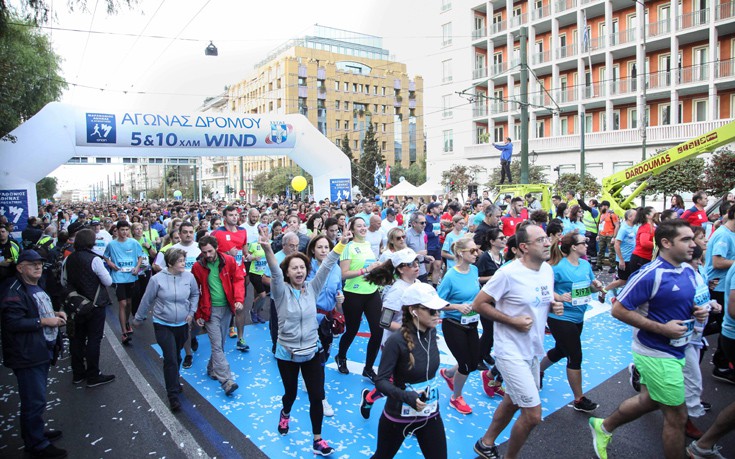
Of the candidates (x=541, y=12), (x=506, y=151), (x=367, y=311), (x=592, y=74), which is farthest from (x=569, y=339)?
(x=541, y=12)

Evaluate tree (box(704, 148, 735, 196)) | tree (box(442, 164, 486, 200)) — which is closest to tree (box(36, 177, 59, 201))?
tree (box(442, 164, 486, 200))

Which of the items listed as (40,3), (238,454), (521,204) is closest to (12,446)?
(238,454)

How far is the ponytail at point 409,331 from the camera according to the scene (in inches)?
128

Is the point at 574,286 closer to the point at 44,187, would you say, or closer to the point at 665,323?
the point at 665,323

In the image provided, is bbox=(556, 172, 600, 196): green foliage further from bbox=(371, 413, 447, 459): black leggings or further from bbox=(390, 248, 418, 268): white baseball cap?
bbox=(371, 413, 447, 459): black leggings

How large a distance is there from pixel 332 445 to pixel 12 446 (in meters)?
3.05

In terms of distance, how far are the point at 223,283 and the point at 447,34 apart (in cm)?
4458

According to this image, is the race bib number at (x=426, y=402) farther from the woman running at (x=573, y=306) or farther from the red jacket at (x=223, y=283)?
the red jacket at (x=223, y=283)

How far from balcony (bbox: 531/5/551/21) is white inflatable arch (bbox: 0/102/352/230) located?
86.2 ft

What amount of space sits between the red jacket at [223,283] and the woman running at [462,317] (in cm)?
253

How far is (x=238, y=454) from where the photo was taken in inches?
172

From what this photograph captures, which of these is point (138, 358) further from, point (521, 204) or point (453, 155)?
point (453, 155)

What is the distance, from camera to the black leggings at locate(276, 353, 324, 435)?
433cm

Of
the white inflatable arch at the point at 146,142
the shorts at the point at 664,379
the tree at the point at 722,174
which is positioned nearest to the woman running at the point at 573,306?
the shorts at the point at 664,379
